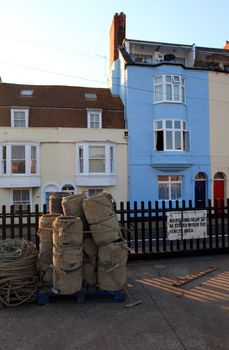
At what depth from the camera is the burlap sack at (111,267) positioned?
17.7 feet

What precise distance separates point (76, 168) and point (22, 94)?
23.0ft

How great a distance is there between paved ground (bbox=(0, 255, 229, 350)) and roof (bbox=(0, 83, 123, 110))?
18648mm

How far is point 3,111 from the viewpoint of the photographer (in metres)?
21.6

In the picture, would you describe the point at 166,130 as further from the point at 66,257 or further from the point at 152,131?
the point at 66,257

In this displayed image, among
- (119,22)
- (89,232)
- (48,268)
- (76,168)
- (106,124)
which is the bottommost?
(48,268)

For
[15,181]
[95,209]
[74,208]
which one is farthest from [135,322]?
[15,181]

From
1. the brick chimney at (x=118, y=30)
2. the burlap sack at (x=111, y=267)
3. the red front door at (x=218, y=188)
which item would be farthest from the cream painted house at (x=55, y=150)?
the burlap sack at (x=111, y=267)

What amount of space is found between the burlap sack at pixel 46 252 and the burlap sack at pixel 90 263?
23.5 inches

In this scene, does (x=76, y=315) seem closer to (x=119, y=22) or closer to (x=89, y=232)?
Result: (x=89, y=232)

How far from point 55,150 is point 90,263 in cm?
1639

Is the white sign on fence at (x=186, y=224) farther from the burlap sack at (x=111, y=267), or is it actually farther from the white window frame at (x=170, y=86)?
the white window frame at (x=170, y=86)

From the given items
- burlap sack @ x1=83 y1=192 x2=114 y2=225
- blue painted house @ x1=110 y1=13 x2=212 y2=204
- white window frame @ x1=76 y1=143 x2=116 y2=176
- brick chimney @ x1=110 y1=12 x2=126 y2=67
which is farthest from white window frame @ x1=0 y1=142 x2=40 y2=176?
burlap sack @ x1=83 y1=192 x2=114 y2=225

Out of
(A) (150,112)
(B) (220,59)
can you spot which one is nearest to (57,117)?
(A) (150,112)

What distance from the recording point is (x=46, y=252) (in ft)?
18.6
